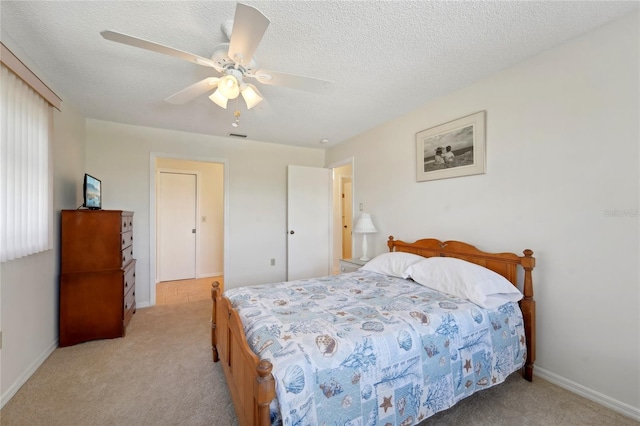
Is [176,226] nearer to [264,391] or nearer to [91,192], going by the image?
[91,192]

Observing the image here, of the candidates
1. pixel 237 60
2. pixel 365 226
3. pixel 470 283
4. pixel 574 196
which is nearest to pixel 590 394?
pixel 470 283

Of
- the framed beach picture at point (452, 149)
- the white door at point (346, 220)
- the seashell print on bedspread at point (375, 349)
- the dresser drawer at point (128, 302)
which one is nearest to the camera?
the seashell print on bedspread at point (375, 349)

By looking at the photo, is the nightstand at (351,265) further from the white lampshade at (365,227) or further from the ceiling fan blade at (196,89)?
the ceiling fan blade at (196,89)

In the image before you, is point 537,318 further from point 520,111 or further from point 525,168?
point 520,111

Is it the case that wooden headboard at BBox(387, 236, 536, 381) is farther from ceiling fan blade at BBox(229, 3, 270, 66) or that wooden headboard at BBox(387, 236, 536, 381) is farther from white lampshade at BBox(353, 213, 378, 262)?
ceiling fan blade at BBox(229, 3, 270, 66)

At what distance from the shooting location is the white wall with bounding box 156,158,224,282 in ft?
17.0

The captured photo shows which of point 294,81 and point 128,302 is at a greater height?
point 294,81

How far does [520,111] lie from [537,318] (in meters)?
1.62

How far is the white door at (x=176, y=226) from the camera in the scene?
16.1 ft

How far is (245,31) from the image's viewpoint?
4.30 feet

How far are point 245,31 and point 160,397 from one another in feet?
7.61

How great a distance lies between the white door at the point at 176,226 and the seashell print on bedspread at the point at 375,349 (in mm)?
3544

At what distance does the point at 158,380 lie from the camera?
6.54 feet

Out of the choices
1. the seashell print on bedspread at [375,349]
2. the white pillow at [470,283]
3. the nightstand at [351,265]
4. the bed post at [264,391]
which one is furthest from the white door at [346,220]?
the bed post at [264,391]
